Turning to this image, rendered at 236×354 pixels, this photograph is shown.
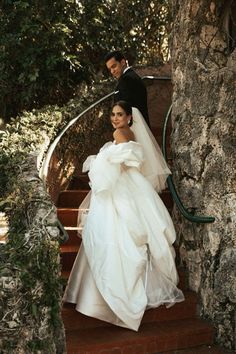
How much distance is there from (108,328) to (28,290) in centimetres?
158

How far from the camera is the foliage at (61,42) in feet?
31.7

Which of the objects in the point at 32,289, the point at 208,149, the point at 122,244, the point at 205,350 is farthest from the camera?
the point at 208,149

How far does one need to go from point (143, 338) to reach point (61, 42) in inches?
267

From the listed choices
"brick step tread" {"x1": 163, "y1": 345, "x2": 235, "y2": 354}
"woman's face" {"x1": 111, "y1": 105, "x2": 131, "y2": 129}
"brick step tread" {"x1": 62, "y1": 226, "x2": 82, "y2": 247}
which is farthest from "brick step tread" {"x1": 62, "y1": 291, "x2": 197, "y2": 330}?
"woman's face" {"x1": 111, "y1": 105, "x2": 131, "y2": 129}

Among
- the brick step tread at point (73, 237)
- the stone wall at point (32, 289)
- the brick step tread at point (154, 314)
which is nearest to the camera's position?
the stone wall at point (32, 289)

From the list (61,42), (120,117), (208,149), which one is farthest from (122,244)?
(61,42)

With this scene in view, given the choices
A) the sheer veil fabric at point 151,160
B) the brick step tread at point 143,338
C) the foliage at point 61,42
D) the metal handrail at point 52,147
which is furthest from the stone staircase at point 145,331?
the foliage at point 61,42

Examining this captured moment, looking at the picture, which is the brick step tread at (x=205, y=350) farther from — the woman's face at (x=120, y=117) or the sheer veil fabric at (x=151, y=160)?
the woman's face at (x=120, y=117)

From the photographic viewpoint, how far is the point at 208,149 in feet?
17.2

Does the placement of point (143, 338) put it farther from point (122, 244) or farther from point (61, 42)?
point (61, 42)

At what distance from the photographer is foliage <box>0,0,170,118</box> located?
9.67m

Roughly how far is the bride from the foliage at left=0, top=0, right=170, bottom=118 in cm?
523

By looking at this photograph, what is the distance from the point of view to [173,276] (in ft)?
16.0

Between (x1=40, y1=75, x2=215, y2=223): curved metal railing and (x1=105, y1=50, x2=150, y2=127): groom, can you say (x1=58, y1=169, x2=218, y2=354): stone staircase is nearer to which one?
(x1=40, y1=75, x2=215, y2=223): curved metal railing
